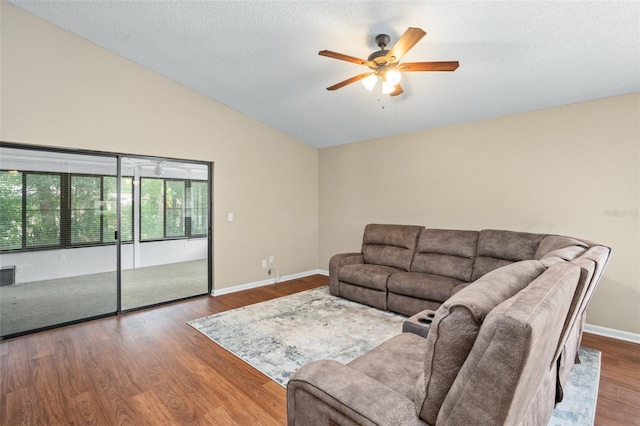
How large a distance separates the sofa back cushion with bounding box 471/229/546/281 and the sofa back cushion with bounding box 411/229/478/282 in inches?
3.7

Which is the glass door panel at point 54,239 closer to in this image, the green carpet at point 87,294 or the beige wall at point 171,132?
the green carpet at point 87,294

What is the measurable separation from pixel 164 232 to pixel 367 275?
2.95m

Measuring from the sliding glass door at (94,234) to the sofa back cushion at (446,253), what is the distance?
3135 mm

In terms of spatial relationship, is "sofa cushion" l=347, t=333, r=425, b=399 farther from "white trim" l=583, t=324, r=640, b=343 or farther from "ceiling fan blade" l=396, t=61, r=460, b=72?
"white trim" l=583, t=324, r=640, b=343

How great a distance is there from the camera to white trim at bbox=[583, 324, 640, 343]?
3.08 meters

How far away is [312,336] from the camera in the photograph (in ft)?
10.4

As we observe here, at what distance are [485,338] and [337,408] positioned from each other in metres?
0.65

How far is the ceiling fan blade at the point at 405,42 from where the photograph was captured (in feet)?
6.57

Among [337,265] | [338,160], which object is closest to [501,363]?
[337,265]

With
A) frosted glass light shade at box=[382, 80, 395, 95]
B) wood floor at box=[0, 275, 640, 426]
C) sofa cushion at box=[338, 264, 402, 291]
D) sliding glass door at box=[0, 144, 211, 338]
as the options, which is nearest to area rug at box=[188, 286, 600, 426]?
wood floor at box=[0, 275, 640, 426]

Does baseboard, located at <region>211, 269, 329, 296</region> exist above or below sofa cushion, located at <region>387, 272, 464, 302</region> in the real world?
below

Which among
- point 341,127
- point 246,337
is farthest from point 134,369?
point 341,127

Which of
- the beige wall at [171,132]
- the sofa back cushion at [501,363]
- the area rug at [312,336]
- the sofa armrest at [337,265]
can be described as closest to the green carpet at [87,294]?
the beige wall at [171,132]

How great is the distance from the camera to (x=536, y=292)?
101cm
